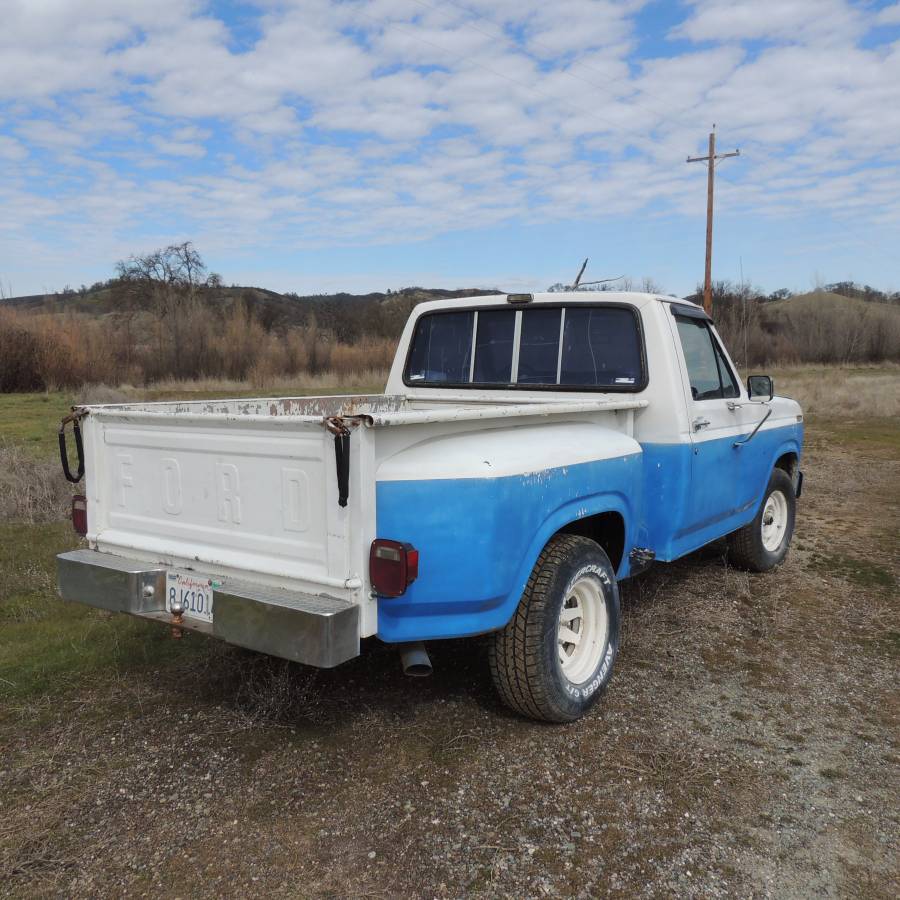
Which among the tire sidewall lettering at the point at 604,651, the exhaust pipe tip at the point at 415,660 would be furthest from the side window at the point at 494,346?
the exhaust pipe tip at the point at 415,660

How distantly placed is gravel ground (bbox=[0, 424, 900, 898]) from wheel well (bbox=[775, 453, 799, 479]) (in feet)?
6.51

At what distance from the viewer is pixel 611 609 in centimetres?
369

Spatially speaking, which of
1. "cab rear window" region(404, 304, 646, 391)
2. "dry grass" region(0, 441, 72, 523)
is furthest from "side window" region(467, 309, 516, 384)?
"dry grass" region(0, 441, 72, 523)

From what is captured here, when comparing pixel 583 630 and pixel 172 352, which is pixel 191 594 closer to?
pixel 583 630

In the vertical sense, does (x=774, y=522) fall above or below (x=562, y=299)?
below

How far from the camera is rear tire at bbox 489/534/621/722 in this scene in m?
3.19

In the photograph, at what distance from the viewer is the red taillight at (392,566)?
2.68 m

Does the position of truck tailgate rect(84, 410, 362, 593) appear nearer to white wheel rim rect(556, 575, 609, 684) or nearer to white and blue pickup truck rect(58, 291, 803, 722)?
white and blue pickup truck rect(58, 291, 803, 722)

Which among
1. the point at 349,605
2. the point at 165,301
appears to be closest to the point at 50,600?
the point at 349,605

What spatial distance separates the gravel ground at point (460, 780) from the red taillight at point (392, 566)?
0.87 m

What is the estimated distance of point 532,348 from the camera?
185 inches

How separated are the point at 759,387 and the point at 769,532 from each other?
1443mm

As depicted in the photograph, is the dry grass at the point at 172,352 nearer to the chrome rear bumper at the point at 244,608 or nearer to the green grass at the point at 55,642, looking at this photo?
the green grass at the point at 55,642

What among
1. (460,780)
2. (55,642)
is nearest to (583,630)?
(460,780)
